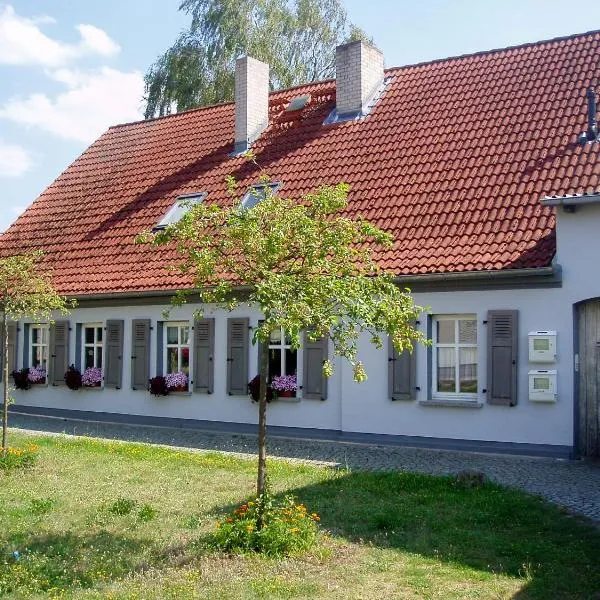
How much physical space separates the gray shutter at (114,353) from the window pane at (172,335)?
1176 mm

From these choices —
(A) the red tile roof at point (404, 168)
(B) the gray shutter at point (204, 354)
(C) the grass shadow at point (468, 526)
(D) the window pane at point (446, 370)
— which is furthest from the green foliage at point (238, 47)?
(C) the grass shadow at point (468, 526)

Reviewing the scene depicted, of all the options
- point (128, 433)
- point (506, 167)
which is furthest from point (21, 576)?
point (506, 167)

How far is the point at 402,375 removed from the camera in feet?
49.6

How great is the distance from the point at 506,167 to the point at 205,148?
862 centimetres

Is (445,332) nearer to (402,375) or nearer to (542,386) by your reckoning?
(402,375)

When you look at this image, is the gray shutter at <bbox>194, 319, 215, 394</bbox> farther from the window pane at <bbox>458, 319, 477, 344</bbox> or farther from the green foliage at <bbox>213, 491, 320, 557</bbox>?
the green foliage at <bbox>213, 491, 320, 557</bbox>

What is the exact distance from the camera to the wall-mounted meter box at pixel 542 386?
1355 centimetres

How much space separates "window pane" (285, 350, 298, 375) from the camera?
16.8 meters

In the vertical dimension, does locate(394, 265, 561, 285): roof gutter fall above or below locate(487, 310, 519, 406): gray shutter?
above

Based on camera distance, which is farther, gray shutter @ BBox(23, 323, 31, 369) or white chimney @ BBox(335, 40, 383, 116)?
gray shutter @ BBox(23, 323, 31, 369)

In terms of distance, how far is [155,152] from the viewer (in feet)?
76.3

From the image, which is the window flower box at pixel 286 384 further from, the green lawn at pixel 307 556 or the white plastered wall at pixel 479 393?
the green lawn at pixel 307 556

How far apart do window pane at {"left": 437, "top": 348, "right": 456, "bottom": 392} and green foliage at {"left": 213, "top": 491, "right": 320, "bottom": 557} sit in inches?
261

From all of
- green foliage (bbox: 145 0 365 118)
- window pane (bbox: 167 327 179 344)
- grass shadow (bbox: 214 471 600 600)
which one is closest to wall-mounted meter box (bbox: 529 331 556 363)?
grass shadow (bbox: 214 471 600 600)
